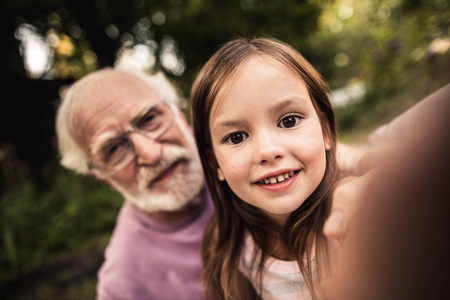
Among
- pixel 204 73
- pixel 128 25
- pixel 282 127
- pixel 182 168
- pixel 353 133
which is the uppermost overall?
pixel 128 25

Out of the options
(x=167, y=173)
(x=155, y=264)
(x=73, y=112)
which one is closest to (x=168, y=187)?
(x=167, y=173)

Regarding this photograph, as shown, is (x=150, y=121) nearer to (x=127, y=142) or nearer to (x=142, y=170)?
(x=127, y=142)

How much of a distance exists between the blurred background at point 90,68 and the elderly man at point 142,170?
1.95m

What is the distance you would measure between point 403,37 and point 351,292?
5235 millimetres

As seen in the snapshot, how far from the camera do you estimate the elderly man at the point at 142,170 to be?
72.7 inches

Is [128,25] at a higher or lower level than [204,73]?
higher

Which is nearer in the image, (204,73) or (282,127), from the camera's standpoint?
(282,127)

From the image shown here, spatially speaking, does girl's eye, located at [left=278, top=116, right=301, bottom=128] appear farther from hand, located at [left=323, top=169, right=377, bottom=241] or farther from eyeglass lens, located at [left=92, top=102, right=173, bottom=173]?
eyeglass lens, located at [left=92, top=102, right=173, bottom=173]

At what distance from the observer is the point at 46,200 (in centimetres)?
450

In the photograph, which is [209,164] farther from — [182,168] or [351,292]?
[351,292]

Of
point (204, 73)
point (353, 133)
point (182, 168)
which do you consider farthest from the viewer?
point (353, 133)

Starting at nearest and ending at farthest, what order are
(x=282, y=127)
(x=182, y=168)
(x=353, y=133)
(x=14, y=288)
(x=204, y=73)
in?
(x=282, y=127) < (x=204, y=73) < (x=182, y=168) < (x=14, y=288) < (x=353, y=133)

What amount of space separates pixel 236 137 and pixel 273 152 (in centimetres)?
19

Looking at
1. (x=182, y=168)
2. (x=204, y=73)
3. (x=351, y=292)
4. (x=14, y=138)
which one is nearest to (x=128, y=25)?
(x=14, y=138)
